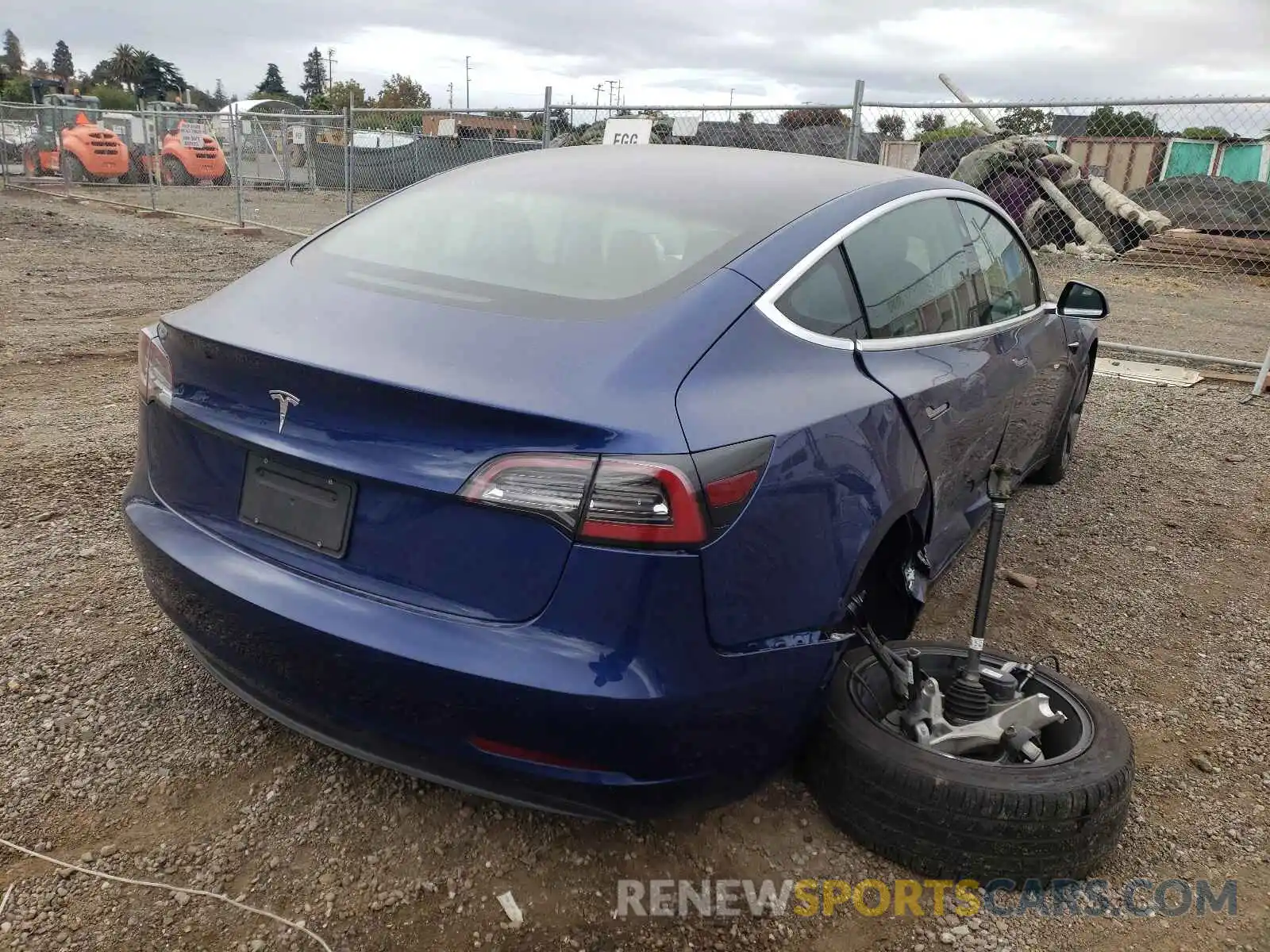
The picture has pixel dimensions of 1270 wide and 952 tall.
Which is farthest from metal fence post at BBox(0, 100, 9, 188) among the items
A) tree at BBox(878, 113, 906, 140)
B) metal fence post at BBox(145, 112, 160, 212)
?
tree at BBox(878, 113, 906, 140)

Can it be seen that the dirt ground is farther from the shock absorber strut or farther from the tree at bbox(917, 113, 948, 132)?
the tree at bbox(917, 113, 948, 132)

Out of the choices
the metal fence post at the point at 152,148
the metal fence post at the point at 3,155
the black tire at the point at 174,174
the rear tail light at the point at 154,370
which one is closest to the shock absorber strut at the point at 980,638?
the rear tail light at the point at 154,370

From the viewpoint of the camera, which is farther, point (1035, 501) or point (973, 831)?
point (1035, 501)

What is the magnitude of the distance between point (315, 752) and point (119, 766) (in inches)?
19.2

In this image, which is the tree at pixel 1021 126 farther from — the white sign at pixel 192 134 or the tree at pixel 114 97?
the tree at pixel 114 97

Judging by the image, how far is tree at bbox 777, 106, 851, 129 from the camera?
908 centimetres

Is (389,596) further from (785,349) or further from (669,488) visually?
(785,349)

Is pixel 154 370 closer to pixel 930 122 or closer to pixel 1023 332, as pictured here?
pixel 1023 332

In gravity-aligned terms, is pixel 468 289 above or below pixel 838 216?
below

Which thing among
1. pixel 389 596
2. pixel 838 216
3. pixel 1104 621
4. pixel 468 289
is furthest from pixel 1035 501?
pixel 389 596

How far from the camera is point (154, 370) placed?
2363 millimetres

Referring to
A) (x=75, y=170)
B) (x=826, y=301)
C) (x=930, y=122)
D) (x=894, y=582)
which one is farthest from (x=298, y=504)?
(x=75, y=170)

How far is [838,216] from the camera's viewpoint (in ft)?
8.73

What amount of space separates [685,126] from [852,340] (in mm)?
7639
